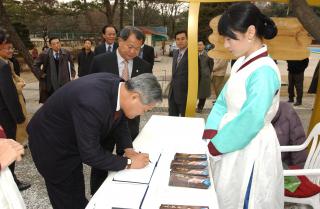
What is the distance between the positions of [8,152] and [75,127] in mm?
349

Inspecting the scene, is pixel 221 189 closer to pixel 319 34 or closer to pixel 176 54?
pixel 319 34

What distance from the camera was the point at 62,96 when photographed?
1.68 meters

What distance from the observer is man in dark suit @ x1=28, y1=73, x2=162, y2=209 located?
5.06 feet

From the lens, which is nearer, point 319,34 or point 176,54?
point 319,34

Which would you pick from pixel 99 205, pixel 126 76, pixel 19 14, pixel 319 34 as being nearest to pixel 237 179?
pixel 99 205

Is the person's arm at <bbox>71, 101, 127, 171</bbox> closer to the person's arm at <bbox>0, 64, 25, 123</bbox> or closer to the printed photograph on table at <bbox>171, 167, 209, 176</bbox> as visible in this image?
the printed photograph on table at <bbox>171, 167, 209, 176</bbox>

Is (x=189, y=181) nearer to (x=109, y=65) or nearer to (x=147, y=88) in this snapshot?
(x=147, y=88)

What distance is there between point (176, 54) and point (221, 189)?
321cm

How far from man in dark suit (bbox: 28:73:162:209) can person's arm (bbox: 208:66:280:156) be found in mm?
423

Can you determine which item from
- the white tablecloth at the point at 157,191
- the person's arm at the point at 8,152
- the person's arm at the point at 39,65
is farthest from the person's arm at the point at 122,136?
the person's arm at the point at 39,65

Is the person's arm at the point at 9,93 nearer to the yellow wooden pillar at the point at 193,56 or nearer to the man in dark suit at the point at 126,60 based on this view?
the man in dark suit at the point at 126,60

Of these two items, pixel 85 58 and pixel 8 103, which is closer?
pixel 8 103

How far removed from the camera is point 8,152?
50.4 inches

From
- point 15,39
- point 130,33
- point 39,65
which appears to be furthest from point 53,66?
point 130,33
